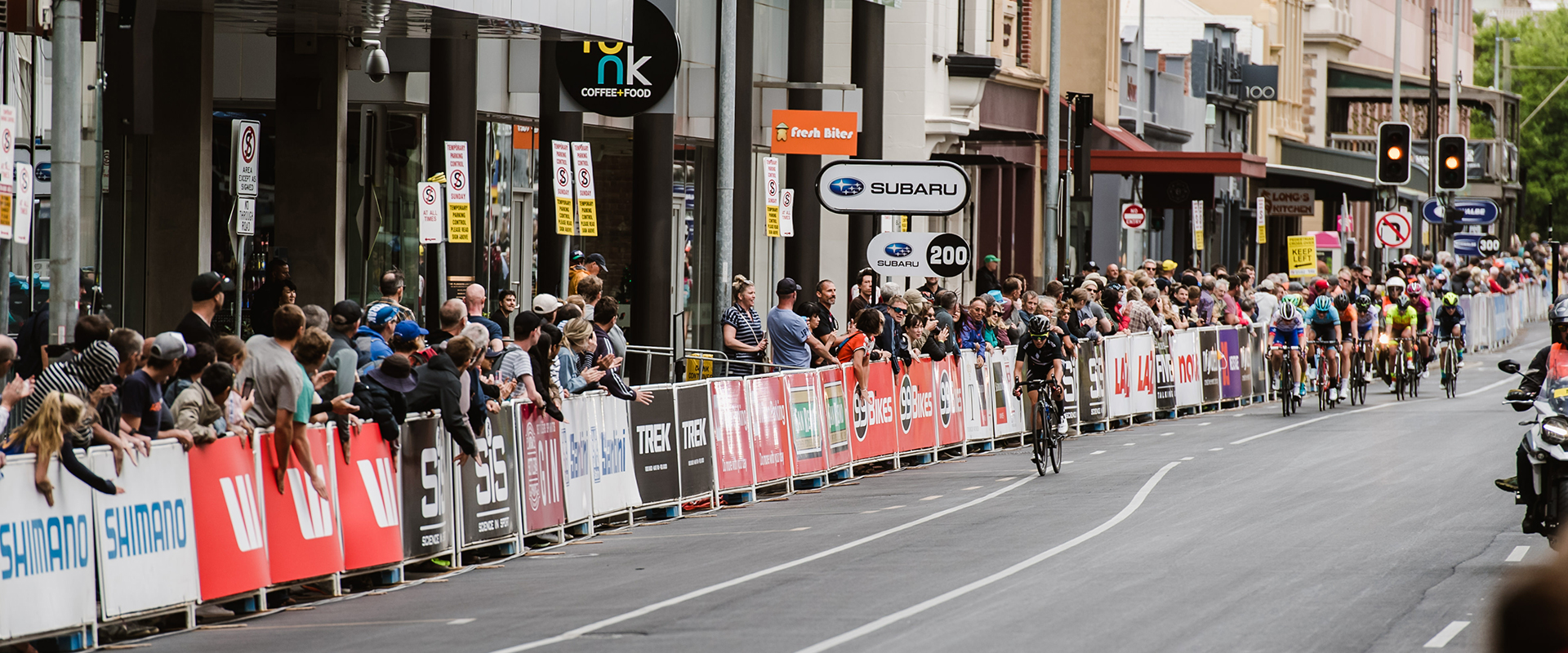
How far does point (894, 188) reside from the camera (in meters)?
22.6

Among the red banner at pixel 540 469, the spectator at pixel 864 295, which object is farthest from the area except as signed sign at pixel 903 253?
the red banner at pixel 540 469

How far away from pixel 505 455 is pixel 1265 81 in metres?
53.2

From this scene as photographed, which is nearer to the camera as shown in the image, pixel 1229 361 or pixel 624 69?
pixel 624 69

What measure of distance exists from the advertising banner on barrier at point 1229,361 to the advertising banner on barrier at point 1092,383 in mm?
4357

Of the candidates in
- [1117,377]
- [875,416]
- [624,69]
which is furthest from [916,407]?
[1117,377]

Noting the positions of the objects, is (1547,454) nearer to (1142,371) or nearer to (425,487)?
(425,487)

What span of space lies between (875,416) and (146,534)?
36.0 feet

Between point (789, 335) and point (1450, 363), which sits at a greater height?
point (789, 335)

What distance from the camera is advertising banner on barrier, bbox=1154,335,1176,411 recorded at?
2864cm

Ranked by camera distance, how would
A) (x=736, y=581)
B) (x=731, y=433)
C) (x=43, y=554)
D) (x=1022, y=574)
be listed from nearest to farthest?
(x=43, y=554) < (x=736, y=581) < (x=1022, y=574) < (x=731, y=433)

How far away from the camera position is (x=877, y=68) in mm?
35312

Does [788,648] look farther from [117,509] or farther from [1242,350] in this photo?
[1242,350]

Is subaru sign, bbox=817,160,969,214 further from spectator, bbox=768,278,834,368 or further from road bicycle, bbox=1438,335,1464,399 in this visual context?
road bicycle, bbox=1438,335,1464,399

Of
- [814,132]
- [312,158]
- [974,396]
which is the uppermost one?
[814,132]
